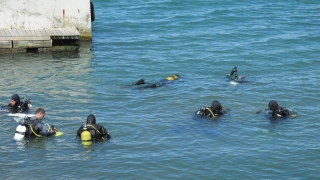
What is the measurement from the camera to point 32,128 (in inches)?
518

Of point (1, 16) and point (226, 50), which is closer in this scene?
point (1, 16)

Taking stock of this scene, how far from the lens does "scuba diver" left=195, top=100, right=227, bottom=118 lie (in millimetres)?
15102

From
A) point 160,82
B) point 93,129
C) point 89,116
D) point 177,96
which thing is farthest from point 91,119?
point 160,82

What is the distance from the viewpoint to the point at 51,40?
21234 mm

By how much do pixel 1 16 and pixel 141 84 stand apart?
6.27 m

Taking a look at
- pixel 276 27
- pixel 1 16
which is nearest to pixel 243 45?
pixel 276 27

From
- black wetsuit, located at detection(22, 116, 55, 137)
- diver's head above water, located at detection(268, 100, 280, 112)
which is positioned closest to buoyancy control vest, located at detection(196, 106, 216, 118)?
diver's head above water, located at detection(268, 100, 280, 112)

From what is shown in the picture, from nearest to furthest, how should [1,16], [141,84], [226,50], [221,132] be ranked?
[221,132] < [141,84] < [1,16] < [226,50]

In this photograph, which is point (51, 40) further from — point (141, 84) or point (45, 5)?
point (141, 84)

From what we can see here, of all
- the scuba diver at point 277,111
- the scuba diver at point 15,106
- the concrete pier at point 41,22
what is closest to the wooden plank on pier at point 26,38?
the concrete pier at point 41,22

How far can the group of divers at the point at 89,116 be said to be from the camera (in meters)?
13.0

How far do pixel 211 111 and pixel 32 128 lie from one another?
4571 millimetres

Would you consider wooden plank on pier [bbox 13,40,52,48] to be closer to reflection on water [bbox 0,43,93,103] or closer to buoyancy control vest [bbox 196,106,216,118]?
reflection on water [bbox 0,43,93,103]

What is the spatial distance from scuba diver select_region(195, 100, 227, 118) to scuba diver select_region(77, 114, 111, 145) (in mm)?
3056
